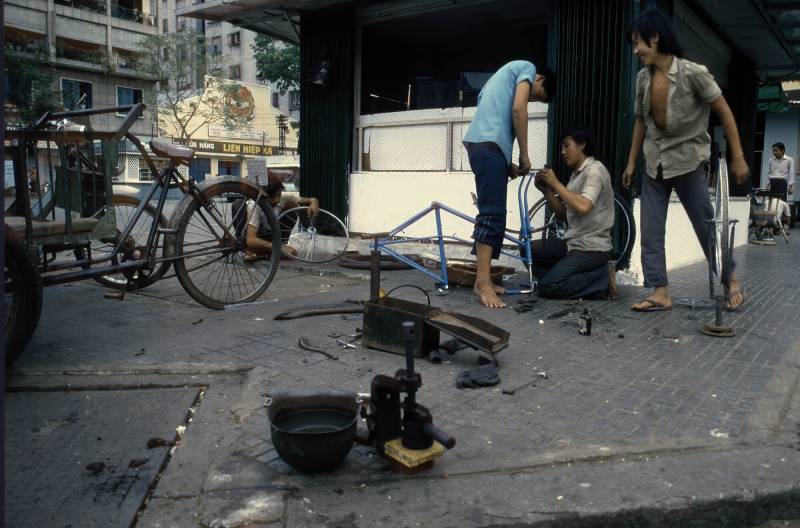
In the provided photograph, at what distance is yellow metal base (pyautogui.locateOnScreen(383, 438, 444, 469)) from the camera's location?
2.41m

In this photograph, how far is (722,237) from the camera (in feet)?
15.9

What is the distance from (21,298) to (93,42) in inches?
1569

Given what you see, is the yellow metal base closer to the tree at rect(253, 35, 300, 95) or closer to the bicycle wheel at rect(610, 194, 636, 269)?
the bicycle wheel at rect(610, 194, 636, 269)

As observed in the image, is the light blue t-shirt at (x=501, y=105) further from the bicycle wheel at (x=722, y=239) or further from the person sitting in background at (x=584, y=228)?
the bicycle wheel at (x=722, y=239)

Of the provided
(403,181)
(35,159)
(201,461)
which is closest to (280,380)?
(201,461)

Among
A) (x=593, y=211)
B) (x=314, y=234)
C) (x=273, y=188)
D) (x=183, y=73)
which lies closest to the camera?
(x=593, y=211)

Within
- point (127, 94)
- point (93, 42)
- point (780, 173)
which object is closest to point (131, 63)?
point (127, 94)

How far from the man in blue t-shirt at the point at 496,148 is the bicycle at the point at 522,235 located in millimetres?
329

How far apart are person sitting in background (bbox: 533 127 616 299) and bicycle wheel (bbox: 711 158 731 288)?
901mm

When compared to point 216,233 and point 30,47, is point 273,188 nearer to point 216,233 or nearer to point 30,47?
point 216,233

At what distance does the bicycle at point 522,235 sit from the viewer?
593 centimetres

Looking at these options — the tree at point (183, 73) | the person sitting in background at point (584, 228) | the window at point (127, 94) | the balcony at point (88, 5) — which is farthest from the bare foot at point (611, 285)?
the balcony at point (88, 5)

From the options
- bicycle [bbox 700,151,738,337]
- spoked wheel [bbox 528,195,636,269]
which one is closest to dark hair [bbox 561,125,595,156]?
spoked wheel [bbox 528,195,636,269]

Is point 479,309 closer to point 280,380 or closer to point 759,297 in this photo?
point 280,380
